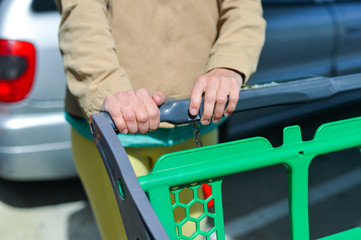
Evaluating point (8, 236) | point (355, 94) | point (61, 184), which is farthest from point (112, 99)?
point (355, 94)

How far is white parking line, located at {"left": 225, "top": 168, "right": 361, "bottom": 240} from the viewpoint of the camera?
7.06ft

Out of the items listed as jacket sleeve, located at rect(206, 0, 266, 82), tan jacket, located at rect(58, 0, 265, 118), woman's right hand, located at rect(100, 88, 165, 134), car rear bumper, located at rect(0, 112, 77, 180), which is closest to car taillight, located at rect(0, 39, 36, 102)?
car rear bumper, located at rect(0, 112, 77, 180)

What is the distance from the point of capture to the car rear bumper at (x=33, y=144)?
1988 millimetres

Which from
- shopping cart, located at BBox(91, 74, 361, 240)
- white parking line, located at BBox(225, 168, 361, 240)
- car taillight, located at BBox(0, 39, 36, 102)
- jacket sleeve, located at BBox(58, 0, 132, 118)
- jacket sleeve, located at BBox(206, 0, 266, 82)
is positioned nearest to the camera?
shopping cart, located at BBox(91, 74, 361, 240)

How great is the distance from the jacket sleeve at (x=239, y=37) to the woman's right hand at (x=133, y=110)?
28cm

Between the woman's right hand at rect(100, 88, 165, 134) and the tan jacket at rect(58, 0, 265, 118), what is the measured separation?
98 millimetres

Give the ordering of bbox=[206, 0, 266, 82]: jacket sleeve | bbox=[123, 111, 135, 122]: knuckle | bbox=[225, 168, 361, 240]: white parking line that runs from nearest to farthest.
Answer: bbox=[123, 111, 135, 122]: knuckle < bbox=[206, 0, 266, 82]: jacket sleeve < bbox=[225, 168, 361, 240]: white parking line

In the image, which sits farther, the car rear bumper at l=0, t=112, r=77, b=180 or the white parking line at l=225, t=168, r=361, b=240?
the white parking line at l=225, t=168, r=361, b=240

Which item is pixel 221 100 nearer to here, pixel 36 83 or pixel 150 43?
pixel 150 43

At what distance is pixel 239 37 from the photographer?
3.50 feet

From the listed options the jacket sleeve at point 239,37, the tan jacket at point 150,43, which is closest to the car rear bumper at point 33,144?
the tan jacket at point 150,43

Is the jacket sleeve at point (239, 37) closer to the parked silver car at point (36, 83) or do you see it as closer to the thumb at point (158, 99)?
the thumb at point (158, 99)

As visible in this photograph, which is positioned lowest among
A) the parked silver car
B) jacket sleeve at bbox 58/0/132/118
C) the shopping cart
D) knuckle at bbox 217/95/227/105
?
the shopping cart

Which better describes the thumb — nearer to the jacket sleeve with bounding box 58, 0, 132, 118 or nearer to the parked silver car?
the jacket sleeve with bounding box 58, 0, 132, 118
